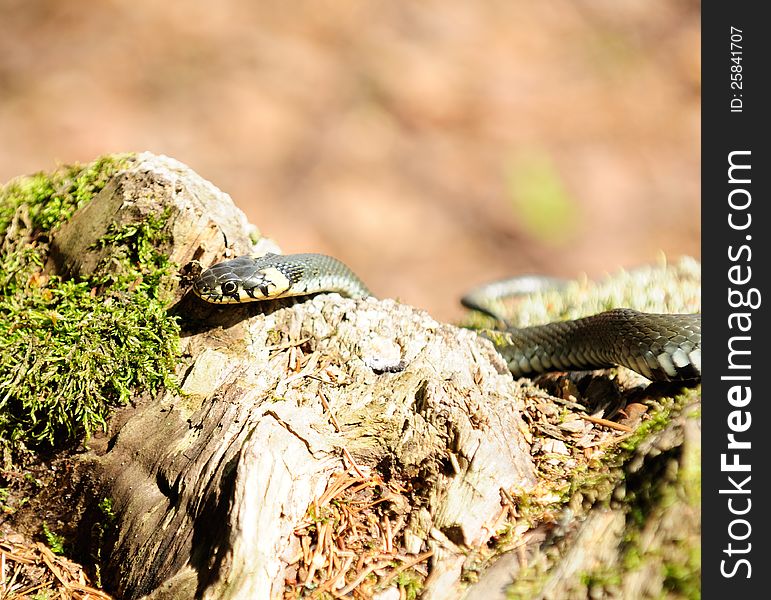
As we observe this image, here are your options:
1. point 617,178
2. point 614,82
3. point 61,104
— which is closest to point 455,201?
point 617,178

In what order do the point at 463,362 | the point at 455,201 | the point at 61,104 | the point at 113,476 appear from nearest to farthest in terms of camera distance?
the point at 113,476
the point at 463,362
the point at 61,104
the point at 455,201

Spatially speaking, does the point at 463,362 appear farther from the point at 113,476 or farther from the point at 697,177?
the point at 697,177

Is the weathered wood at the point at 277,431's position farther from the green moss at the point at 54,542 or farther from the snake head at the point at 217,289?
the green moss at the point at 54,542

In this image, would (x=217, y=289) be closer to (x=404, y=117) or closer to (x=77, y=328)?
(x=77, y=328)

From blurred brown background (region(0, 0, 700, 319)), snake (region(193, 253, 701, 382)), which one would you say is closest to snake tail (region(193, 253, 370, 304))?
snake (region(193, 253, 701, 382))

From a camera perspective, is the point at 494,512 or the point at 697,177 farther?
the point at 697,177

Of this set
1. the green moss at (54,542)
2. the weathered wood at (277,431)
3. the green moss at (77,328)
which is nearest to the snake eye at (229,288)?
the weathered wood at (277,431)
